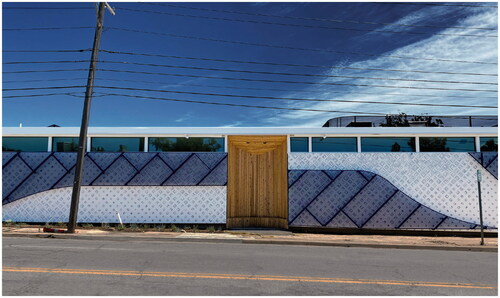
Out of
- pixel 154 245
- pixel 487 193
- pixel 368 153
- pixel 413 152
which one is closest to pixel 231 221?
pixel 154 245

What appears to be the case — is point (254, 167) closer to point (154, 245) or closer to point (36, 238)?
point (154, 245)

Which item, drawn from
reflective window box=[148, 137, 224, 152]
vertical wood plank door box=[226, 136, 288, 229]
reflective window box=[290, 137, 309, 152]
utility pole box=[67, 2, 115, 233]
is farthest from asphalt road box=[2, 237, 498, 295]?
reflective window box=[148, 137, 224, 152]

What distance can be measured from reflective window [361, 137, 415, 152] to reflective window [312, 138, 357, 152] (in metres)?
0.46

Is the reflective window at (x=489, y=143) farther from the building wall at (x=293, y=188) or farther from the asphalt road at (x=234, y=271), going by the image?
the asphalt road at (x=234, y=271)

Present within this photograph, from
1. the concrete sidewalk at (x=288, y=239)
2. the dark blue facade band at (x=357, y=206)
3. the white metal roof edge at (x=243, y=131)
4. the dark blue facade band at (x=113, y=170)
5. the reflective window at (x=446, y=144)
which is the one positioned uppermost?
the white metal roof edge at (x=243, y=131)

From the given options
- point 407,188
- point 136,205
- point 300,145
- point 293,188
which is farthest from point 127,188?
point 407,188

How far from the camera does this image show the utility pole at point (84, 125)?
14.1m

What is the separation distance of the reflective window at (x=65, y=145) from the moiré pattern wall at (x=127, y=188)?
0.39m

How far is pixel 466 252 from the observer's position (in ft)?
38.5

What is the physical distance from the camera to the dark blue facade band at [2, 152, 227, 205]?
16.0 metres

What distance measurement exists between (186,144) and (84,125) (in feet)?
13.7

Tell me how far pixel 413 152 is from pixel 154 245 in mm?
11025

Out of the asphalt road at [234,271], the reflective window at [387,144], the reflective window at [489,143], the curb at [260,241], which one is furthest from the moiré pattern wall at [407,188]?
the asphalt road at [234,271]

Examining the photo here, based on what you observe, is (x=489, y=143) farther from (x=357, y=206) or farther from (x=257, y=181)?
(x=257, y=181)
